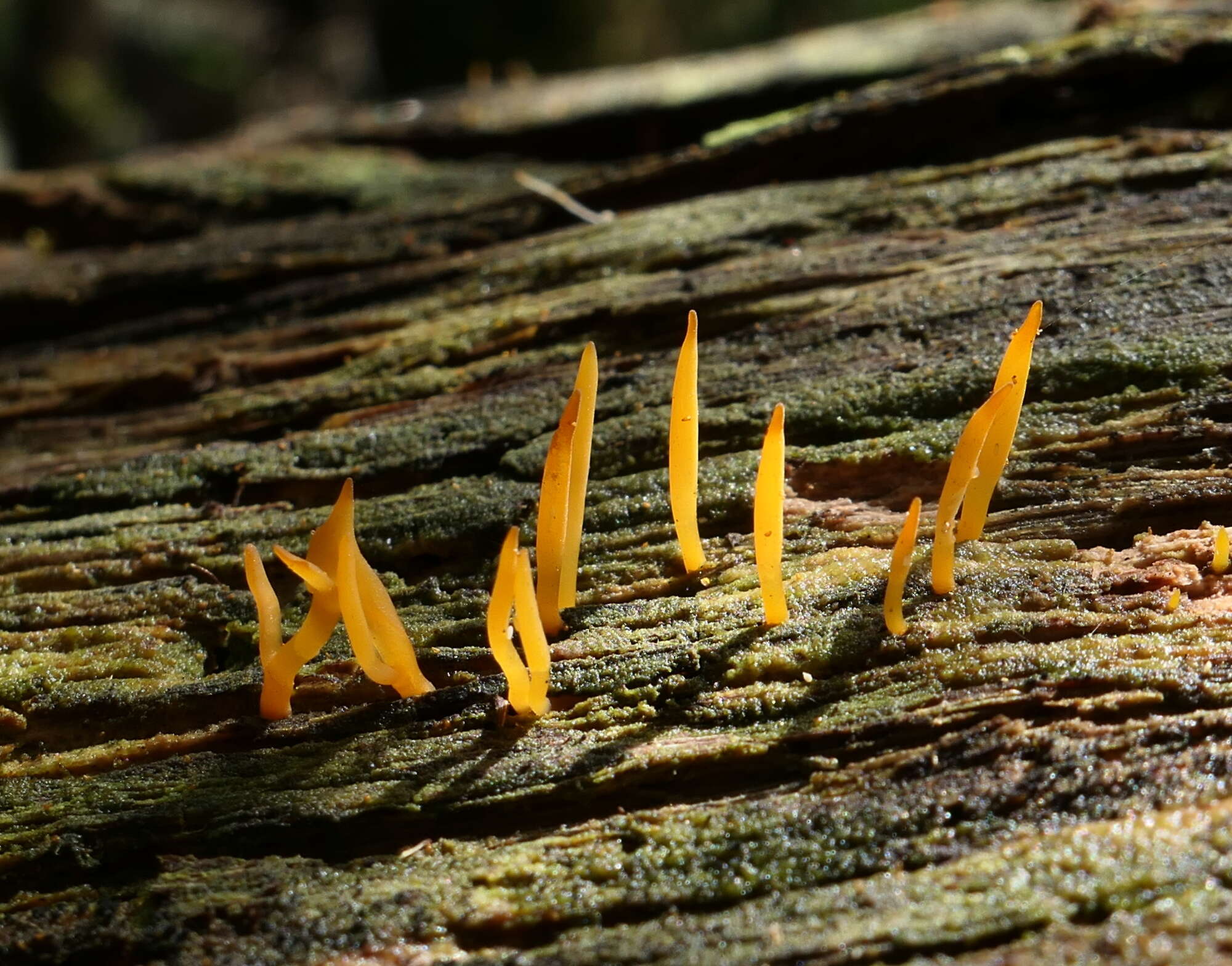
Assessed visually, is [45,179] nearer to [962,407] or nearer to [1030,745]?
[962,407]

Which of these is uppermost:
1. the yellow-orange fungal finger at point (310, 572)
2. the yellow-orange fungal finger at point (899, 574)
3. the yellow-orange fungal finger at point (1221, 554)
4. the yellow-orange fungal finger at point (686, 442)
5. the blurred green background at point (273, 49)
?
the blurred green background at point (273, 49)

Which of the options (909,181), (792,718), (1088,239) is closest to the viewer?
(792,718)

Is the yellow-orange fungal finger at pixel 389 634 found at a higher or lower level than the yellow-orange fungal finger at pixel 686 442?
lower

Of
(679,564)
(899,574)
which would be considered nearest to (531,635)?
(679,564)

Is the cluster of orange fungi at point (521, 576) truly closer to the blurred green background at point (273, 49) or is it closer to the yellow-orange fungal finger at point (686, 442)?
the yellow-orange fungal finger at point (686, 442)

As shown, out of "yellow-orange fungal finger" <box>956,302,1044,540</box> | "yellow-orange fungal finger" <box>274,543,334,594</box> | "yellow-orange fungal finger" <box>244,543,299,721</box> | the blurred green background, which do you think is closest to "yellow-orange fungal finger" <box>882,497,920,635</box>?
"yellow-orange fungal finger" <box>956,302,1044,540</box>

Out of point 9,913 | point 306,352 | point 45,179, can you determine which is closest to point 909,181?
point 306,352

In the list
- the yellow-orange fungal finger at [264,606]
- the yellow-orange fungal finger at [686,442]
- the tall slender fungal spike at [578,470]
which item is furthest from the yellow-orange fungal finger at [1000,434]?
the yellow-orange fungal finger at [264,606]
